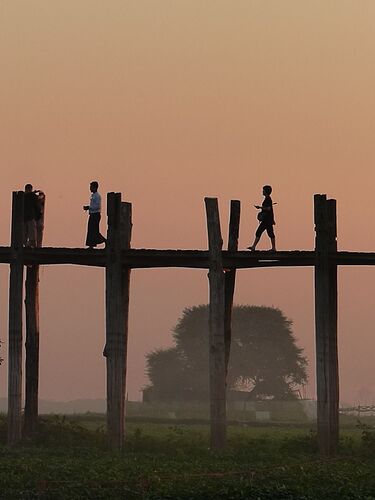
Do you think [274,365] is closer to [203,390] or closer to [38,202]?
[203,390]

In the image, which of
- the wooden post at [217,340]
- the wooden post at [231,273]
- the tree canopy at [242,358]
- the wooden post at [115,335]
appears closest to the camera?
the wooden post at [217,340]

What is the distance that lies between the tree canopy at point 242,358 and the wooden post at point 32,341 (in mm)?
71235

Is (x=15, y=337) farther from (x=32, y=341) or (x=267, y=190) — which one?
(x=267, y=190)

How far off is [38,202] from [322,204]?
7.91 m

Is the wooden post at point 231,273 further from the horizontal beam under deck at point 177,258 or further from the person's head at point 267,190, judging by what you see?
the person's head at point 267,190

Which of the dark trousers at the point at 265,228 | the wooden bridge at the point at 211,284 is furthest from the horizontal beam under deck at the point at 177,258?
the dark trousers at the point at 265,228

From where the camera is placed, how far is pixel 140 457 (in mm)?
37062

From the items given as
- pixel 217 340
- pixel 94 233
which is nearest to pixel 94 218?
pixel 94 233

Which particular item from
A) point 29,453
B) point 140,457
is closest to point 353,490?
point 140,457

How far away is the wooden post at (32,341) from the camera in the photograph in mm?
42312

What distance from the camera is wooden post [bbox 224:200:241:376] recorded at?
40.5 metres

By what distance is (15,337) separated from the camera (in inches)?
1598

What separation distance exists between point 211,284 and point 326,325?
306cm

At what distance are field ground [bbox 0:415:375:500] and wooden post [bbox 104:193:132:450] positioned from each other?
808mm
